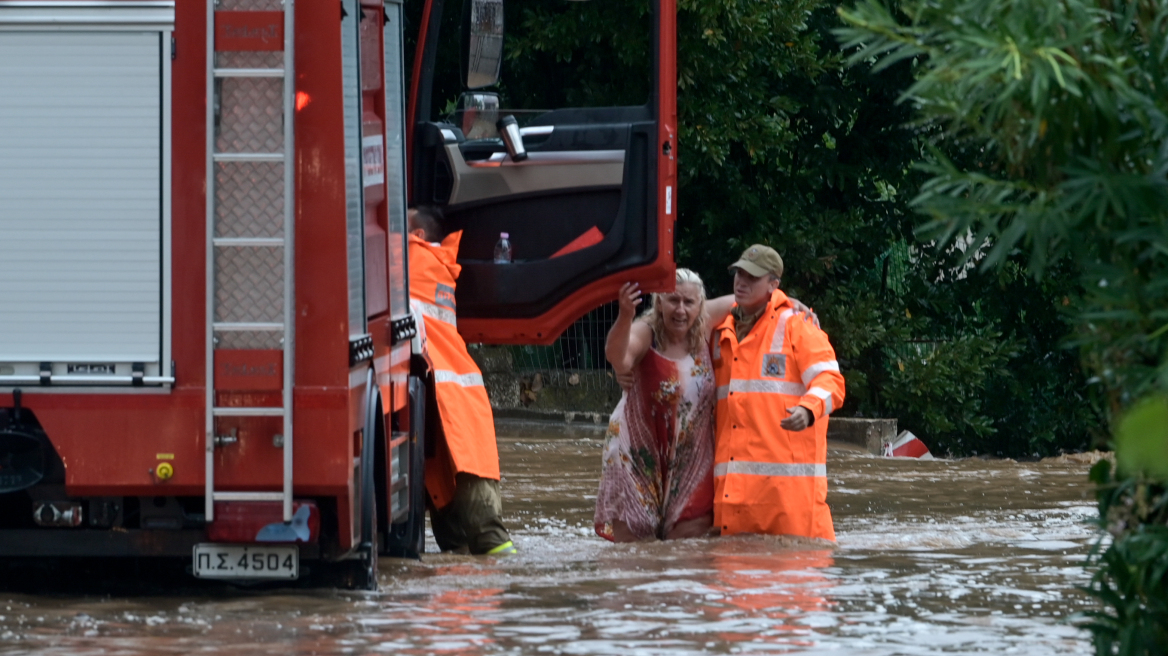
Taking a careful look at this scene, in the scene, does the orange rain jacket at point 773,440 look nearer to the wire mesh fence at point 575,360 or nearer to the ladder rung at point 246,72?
the ladder rung at point 246,72

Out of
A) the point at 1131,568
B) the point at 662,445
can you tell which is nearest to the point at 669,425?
the point at 662,445

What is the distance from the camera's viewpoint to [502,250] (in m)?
8.47

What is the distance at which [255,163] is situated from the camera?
571 cm

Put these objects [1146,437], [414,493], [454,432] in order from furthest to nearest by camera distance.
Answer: [454,432]
[414,493]
[1146,437]

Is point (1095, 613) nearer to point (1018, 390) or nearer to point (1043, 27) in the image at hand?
point (1043, 27)

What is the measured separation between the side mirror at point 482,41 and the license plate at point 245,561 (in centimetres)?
293

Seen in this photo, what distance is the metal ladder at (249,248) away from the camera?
567cm

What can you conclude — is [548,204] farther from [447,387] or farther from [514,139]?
[447,387]

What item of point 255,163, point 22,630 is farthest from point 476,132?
point 22,630

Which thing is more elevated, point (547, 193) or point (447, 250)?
point (547, 193)

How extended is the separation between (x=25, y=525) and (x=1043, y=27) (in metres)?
4.02

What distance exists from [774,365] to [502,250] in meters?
1.47

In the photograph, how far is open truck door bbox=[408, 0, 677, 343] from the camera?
26.5ft

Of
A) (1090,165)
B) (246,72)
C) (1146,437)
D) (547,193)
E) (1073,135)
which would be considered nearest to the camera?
(1146,437)
